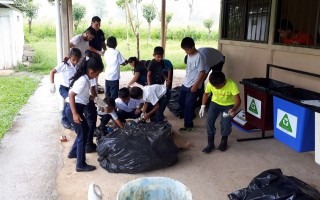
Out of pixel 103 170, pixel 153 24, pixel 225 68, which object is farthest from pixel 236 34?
pixel 153 24

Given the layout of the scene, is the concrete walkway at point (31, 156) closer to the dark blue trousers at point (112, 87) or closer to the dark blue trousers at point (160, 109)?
the dark blue trousers at point (112, 87)

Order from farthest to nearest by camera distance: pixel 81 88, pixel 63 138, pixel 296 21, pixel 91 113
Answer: pixel 296 21 < pixel 63 138 < pixel 91 113 < pixel 81 88

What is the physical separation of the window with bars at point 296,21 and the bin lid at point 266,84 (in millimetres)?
571

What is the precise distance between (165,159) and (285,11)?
165 inches

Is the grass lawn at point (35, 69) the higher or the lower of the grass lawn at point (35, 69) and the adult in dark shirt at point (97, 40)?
the lower

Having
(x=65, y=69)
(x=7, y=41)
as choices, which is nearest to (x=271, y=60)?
(x=65, y=69)

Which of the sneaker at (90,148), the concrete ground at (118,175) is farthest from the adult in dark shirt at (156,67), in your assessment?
the sneaker at (90,148)

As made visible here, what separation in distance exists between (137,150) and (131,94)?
1.08 m

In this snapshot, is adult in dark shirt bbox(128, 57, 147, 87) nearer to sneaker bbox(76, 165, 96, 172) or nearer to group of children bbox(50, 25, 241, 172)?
group of children bbox(50, 25, 241, 172)

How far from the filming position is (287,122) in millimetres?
3594

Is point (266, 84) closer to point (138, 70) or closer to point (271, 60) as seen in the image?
point (271, 60)

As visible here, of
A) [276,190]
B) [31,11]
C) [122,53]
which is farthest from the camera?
[31,11]

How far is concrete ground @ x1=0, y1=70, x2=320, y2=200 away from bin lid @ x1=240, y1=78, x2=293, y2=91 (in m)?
0.81

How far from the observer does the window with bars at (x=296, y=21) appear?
438cm
